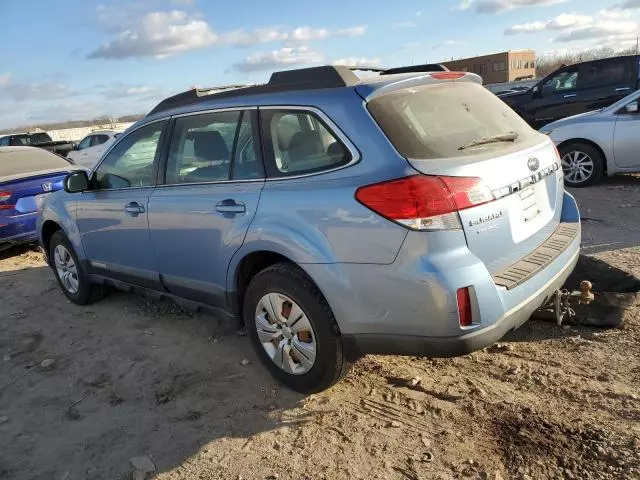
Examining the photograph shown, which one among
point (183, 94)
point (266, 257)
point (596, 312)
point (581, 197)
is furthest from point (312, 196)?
point (581, 197)

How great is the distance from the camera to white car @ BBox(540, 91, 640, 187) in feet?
25.7

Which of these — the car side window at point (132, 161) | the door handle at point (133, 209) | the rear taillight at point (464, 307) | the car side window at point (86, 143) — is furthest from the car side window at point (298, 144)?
the car side window at point (86, 143)

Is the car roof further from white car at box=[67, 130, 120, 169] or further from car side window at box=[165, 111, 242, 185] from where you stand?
white car at box=[67, 130, 120, 169]

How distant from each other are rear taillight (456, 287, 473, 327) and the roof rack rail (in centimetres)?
128

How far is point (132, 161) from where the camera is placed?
4.32 metres

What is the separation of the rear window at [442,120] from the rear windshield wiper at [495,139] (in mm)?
13

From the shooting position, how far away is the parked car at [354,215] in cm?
259

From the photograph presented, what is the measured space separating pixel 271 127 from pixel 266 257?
0.79m

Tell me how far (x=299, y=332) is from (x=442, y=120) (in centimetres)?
145

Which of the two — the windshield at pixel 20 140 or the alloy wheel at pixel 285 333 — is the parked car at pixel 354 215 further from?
the windshield at pixel 20 140

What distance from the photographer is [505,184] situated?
111 inches

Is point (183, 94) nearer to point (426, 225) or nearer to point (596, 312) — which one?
point (426, 225)

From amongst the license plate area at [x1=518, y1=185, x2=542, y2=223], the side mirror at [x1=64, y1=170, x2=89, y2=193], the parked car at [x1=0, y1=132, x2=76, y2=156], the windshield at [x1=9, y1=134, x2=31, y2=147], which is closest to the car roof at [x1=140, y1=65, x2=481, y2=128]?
the license plate area at [x1=518, y1=185, x2=542, y2=223]

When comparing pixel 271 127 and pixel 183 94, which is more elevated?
pixel 183 94
